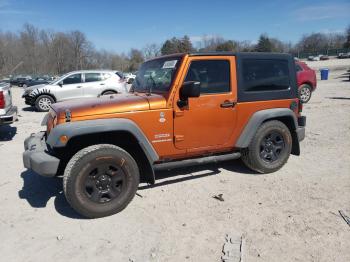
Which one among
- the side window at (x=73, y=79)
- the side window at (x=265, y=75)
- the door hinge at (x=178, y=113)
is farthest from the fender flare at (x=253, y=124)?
the side window at (x=73, y=79)

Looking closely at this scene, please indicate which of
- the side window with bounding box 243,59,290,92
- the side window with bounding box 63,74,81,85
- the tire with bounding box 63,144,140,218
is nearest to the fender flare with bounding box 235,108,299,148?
the side window with bounding box 243,59,290,92

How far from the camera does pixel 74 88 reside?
1336cm

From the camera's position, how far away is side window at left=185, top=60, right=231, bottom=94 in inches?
180

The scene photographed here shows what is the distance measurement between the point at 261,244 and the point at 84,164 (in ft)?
6.88

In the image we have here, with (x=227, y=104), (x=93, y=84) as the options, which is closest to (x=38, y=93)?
(x=93, y=84)

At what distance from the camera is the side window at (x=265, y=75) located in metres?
4.98

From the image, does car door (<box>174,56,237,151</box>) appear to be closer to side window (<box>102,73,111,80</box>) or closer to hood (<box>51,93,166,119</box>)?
hood (<box>51,93,166,119</box>)

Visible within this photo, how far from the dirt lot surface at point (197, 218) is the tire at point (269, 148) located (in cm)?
16

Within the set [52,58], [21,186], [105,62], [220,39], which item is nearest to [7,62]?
[52,58]

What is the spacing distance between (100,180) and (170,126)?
1.11 m

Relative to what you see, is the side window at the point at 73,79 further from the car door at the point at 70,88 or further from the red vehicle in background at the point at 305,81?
the red vehicle in background at the point at 305,81

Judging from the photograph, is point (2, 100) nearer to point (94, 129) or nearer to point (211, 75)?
point (94, 129)

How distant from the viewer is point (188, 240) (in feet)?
11.5

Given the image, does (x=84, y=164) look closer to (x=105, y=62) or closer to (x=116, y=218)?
(x=116, y=218)
